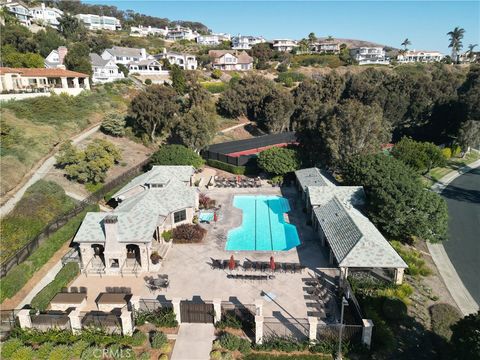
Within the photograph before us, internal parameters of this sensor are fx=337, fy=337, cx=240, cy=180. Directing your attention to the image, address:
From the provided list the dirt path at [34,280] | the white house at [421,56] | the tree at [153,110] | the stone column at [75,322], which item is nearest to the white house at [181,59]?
the tree at [153,110]

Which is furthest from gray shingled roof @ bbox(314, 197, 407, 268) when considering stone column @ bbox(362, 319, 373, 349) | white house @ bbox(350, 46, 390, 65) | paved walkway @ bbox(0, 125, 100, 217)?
white house @ bbox(350, 46, 390, 65)

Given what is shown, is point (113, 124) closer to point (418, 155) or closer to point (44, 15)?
point (418, 155)

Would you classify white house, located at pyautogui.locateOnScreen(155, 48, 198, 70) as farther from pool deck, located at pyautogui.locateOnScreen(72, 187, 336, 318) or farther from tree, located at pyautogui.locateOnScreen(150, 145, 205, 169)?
pool deck, located at pyautogui.locateOnScreen(72, 187, 336, 318)

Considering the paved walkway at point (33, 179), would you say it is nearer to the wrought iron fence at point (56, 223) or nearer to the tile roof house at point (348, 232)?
the wrought iron fence at point (56, 223)

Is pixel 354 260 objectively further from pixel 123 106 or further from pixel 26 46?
pixel 26 46

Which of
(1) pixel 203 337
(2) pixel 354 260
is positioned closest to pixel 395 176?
(2) pixel 354 260
